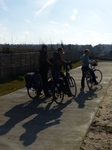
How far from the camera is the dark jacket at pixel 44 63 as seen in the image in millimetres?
9859

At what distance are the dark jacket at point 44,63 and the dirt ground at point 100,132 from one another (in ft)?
7.29

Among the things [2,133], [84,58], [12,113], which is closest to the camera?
[2,133]

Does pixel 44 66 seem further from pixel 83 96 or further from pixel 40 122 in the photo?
pixel 40 122

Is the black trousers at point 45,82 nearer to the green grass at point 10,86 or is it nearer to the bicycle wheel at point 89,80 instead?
the green grass at point 10,86

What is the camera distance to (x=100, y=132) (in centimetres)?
638

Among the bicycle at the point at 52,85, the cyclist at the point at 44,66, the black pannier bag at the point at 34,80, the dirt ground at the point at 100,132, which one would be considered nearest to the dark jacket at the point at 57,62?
the cyclist at the point at 44,66

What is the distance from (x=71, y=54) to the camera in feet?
116

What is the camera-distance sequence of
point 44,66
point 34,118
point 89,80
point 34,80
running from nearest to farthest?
point 34,118 → point 34,80 → point 44,66 → point 89,80

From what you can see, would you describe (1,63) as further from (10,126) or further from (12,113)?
(10,126)

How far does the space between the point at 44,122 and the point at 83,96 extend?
3896 millimetres

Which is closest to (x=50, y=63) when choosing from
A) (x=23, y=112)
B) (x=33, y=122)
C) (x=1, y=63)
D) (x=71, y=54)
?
(x=23, y=112)

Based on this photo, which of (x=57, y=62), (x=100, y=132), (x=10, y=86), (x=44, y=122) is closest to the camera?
(x=100, y=132)

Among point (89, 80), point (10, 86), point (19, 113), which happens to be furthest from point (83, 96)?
point (10, 86)

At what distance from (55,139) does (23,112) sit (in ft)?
8.12
